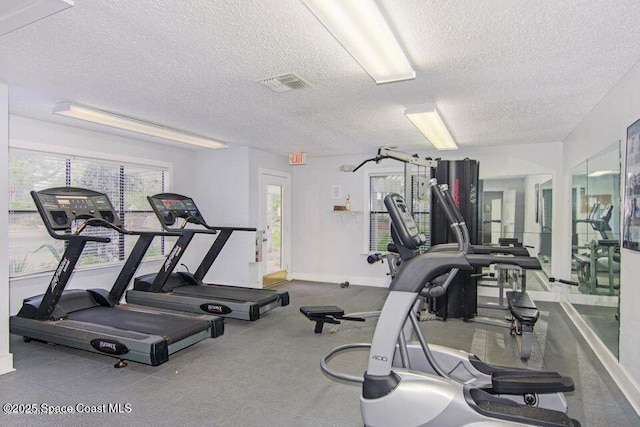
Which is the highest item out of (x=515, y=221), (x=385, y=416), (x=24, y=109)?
(x=24, y=109)

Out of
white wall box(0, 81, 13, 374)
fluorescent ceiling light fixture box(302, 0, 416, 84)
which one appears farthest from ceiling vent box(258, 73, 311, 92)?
white wall box(0, 81, 13, 374)

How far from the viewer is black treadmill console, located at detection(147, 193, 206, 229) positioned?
4875 mm

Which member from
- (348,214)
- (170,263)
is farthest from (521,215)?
(170,263)

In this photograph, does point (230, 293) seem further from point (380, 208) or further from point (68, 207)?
point (380, 208)

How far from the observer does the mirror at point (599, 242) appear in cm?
322

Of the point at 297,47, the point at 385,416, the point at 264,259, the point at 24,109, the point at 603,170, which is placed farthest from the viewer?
the point at 264,259

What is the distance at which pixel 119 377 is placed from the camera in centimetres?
305

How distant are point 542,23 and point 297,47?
4.81 feet

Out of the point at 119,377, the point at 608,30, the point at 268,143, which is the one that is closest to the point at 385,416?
the point at 119,377

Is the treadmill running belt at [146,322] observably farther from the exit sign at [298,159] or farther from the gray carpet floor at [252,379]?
the exit sign at [298,159]

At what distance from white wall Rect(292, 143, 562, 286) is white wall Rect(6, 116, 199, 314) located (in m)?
2.24

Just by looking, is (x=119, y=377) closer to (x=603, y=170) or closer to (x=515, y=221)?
(x=603, y=170)

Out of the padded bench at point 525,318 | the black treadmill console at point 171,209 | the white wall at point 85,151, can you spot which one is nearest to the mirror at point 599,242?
the padded bench at point 525,318

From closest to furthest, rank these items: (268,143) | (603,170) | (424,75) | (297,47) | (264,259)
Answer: (297,47), (424,75), (603,170), (268,143), (264,259)
